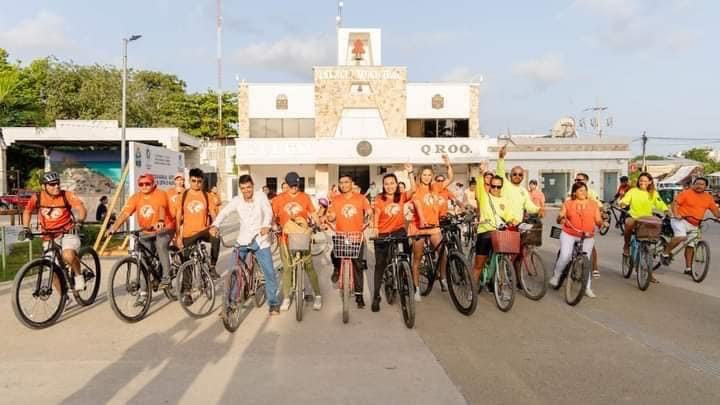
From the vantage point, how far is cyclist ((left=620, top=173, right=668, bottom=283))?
30.0 ft

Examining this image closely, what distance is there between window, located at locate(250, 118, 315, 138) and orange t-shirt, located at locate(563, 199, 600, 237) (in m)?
29.2

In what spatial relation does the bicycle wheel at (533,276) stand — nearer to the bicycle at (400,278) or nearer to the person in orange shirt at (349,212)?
the bicycle at (400,278)

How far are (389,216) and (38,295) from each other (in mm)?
4126

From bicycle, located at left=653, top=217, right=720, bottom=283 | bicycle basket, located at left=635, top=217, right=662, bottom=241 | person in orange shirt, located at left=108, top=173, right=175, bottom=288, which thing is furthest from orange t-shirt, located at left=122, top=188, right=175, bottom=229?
bicycle, located at left=653, top=217, right=720, bottom=283

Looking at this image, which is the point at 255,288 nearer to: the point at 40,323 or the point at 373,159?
the point at 40,323

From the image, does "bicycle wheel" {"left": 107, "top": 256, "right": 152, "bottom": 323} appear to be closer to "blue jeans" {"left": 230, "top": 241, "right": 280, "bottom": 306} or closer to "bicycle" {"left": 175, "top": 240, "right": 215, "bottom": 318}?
"bicycle" {"left": 175, "top": 240, "right": 215, "bottom": 318}

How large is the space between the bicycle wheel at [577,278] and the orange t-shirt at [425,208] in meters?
1.86

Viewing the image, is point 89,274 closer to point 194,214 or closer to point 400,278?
point 194,214

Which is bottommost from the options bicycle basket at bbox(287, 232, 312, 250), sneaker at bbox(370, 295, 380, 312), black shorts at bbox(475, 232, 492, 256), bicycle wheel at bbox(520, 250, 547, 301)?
sneaker at bbox(370, 295, 380, 312)

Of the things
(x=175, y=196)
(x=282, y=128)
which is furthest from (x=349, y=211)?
(x=282, y=128)

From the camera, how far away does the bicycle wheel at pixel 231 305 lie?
5.93m

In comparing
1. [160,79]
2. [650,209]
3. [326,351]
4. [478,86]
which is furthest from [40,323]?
[160,79]

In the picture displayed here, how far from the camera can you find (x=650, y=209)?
9.18 metres

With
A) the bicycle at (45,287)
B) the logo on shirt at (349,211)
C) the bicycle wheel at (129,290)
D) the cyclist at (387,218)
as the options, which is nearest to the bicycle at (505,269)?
the cyclist at (387,218)
